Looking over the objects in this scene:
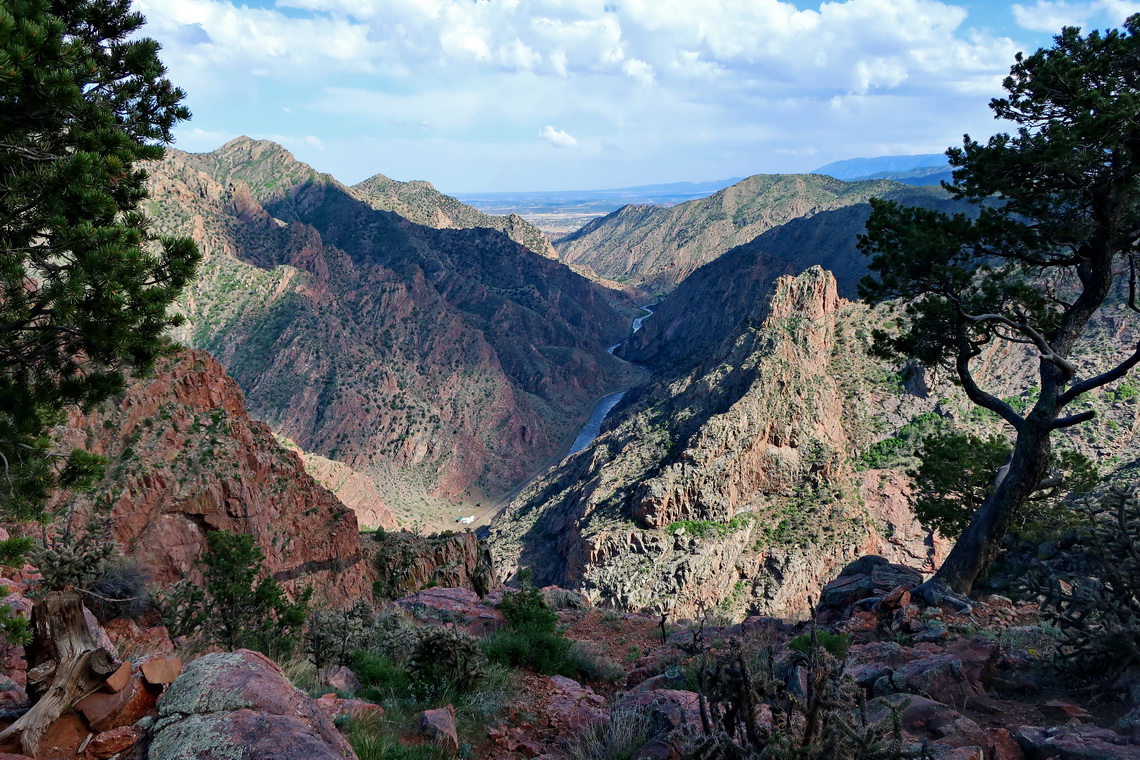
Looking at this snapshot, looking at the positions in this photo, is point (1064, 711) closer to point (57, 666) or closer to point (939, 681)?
point (939, 681)

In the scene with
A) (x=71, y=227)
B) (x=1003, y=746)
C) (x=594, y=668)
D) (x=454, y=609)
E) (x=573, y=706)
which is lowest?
(x=454, y=609)

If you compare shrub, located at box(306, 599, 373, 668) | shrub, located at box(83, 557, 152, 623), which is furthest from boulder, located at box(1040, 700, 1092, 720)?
shrub, located at box(83, 557, 152, 623)

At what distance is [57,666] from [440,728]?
3.36m

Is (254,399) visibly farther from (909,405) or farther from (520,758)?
(520,758)

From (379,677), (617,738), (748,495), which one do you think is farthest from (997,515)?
(748,495)

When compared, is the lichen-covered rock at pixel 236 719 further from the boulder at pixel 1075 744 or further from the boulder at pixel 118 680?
the boulder at pixel 1075 744

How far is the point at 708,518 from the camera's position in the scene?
42.8 m

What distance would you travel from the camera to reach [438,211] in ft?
456

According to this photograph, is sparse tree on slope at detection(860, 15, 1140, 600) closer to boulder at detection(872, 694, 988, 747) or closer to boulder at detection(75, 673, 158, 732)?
boulder at detection(872, 694, 988, 747)

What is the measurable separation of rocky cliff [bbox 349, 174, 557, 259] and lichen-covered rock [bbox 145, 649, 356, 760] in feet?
422

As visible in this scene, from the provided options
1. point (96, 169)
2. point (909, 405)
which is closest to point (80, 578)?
point (96, 169)

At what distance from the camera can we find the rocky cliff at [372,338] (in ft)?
242

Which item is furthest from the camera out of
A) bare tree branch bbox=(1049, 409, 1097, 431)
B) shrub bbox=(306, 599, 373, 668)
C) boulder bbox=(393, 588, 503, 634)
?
boulder bbox=(393, 588, 503, 634)

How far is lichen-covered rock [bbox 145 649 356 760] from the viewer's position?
4.00 meters
